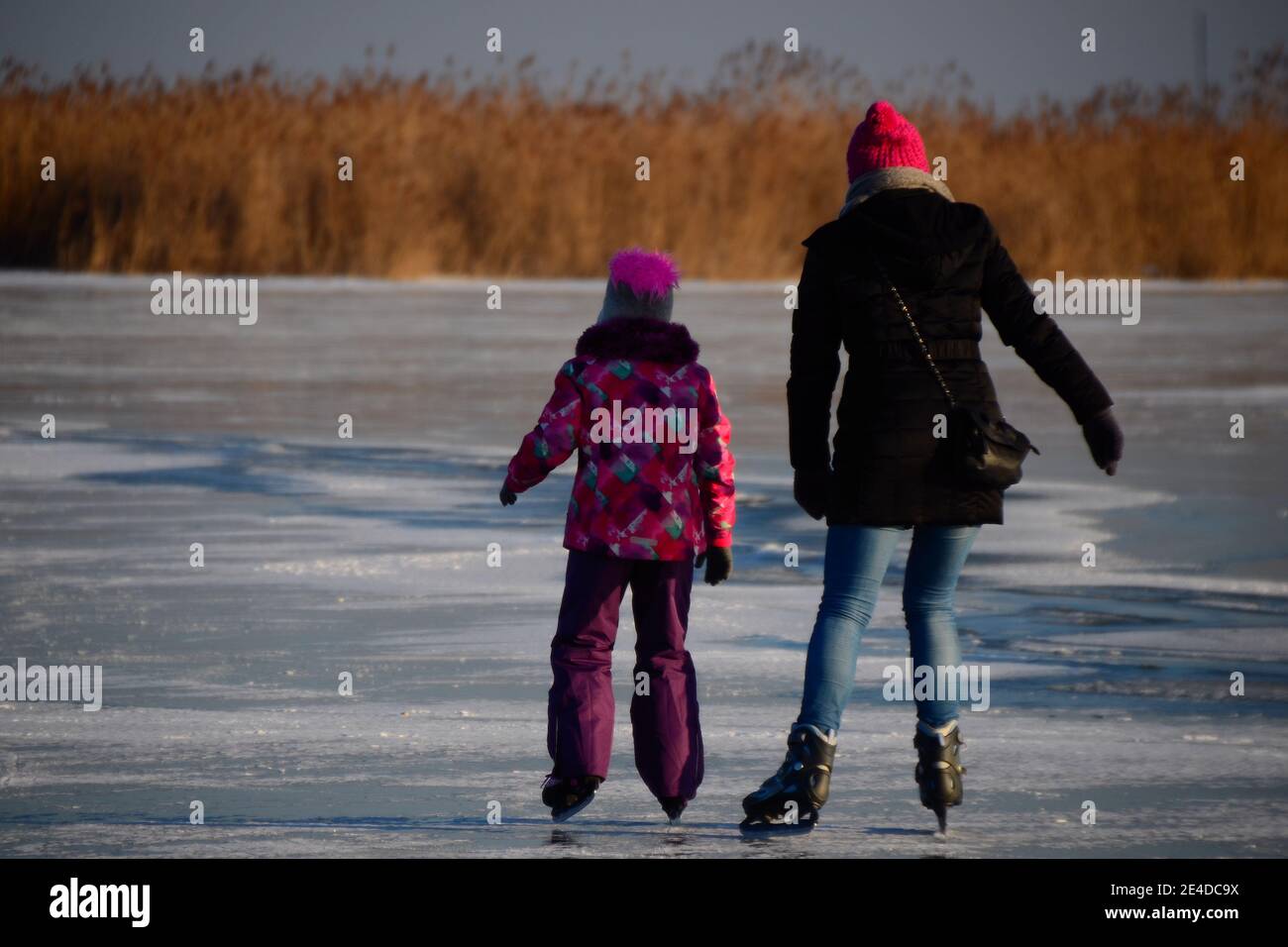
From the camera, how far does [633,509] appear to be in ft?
17.3

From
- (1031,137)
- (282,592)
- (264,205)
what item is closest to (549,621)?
(282,592)

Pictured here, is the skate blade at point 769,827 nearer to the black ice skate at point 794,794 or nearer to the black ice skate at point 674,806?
the black ice skate at point 794,794

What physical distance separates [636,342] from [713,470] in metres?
0.33

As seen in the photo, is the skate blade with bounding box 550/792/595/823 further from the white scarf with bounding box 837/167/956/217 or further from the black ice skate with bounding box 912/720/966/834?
the white scarf with bounding box 837/167/956/217

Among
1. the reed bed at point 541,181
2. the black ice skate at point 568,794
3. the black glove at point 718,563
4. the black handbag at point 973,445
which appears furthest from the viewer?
the reed bed at point 541,181

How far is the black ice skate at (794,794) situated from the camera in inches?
201

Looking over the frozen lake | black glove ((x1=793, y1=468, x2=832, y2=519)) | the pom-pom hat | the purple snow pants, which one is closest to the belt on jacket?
black glove ((x1=793, y1=468, x2=832, y2=519))

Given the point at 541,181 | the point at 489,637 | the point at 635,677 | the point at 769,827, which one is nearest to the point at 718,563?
the point at 635,677

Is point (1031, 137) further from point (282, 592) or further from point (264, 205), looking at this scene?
point (282, 592)

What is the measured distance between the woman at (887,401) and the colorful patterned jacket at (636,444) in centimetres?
23

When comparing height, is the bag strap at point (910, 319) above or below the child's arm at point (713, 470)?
above

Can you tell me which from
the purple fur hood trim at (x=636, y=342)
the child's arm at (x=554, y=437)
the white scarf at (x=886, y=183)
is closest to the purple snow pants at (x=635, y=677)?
the child's arm at (x=554, y=437)

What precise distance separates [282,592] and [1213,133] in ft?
68.1

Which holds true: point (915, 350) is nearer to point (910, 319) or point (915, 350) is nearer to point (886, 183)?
point (910, 319)
